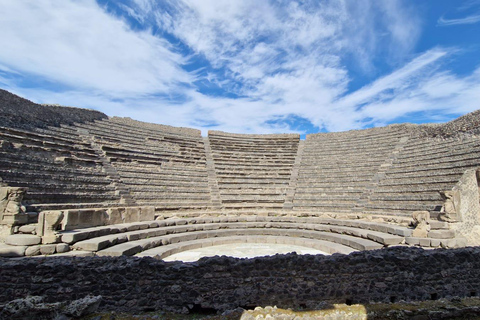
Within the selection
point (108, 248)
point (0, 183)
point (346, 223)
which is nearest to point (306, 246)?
point (346, 223)

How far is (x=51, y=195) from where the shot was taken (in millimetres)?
8969

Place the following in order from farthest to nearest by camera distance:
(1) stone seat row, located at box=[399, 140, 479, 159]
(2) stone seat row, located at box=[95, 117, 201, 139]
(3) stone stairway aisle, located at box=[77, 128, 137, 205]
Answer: (2) stone seat row, located at box=[95, 117, 201, 139] < (1) stone seat row, located at box=[399, 140, 479, 159] < (3) stone stairway aisle, located at box=[77, 128, 137, 205]

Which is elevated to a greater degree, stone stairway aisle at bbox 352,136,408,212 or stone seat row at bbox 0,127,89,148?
stone seat row at bbox 0,127,89,148

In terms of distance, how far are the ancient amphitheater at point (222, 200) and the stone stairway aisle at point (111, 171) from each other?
58mm

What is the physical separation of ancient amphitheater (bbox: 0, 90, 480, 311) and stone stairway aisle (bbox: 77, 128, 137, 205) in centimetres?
6

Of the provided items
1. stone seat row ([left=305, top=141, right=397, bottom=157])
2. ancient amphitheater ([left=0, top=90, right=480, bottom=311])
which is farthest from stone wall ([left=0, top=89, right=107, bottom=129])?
stone seat row ([left=305, top=141, right=397, bottom=157])

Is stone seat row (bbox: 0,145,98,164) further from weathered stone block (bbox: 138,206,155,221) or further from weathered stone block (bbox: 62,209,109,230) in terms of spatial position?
weathered stone block (bbox: 138,206,155,221)

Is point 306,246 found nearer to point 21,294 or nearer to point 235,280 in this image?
point 235,280

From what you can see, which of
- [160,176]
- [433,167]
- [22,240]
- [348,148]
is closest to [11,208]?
[22,240]

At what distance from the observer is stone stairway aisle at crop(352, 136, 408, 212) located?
1221 centimetres

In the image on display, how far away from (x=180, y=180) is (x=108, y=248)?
7.33m

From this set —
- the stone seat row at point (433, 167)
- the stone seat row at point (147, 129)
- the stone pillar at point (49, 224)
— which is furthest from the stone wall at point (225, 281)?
the stone seat row at point (147, 129)

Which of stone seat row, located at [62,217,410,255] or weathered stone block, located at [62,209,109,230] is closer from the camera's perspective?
stone seat row, located at [62,217,410,255]

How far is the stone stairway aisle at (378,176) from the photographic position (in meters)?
12.2
